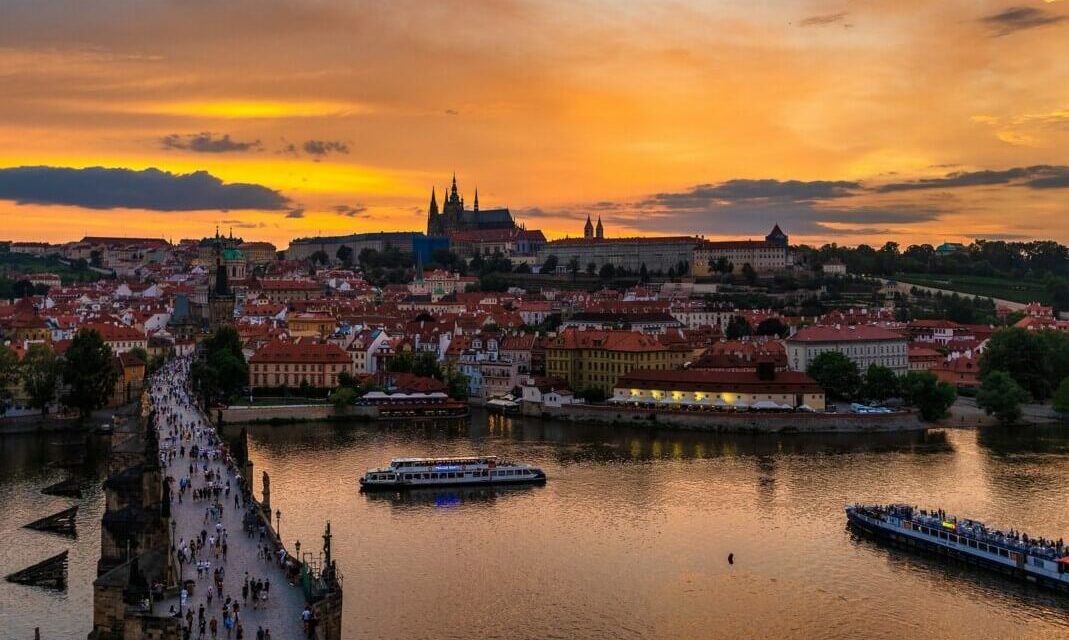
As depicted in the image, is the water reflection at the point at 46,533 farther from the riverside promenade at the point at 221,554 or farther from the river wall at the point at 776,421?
the river wall at the point at 776,421

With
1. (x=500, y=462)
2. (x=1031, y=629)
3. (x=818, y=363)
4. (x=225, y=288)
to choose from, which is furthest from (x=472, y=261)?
(x=1031, y=629)

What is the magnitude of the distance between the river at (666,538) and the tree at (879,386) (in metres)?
6.58

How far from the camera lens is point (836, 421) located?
40531mm

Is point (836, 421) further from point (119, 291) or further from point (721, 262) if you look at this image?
point (119, 291)

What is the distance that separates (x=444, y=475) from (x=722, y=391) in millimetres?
15445

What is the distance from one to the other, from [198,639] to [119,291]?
299 ft

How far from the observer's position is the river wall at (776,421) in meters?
40.4

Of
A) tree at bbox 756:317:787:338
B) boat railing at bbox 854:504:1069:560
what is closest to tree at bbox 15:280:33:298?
tree at bbox 756:317:787:338

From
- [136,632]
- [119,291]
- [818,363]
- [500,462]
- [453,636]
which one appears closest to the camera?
[136,632]

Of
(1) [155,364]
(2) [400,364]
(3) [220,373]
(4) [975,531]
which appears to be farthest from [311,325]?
(4) [975,531]

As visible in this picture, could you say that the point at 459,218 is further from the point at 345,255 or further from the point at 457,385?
the point at 457,385

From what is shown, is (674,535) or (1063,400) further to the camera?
(1063,400)

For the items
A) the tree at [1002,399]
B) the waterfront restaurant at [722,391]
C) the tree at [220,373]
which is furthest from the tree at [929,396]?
the tree at [220,373]

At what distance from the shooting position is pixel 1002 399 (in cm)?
4216
